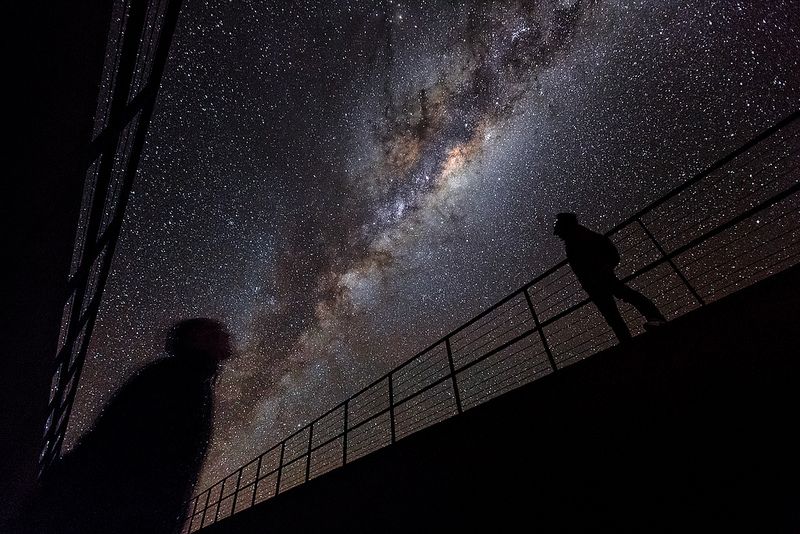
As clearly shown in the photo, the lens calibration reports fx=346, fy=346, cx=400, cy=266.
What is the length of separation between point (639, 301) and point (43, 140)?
5283mm

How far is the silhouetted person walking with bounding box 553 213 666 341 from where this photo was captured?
3754mm

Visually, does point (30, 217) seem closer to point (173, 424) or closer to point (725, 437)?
point (725, 437)

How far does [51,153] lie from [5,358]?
3517 mm

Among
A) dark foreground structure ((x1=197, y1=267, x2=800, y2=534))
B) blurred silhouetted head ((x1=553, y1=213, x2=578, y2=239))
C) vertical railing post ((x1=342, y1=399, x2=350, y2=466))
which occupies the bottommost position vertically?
dark foreground structure ((x1=197, y1=267, x2=800, y2=534))

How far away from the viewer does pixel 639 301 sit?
3.77 m

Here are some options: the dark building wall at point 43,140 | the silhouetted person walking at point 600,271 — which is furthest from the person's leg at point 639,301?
the dark building wall at point 43,140

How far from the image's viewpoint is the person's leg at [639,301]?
3.71 metres

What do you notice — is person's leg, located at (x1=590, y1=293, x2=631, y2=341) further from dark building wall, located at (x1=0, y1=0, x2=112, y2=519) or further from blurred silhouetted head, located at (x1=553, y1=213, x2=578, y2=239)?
dark building wall, located at (x1=0, y1=0, x2=112, y2=519)

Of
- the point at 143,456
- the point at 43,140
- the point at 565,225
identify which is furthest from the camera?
the point at 143,456

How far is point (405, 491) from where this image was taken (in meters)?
3.78

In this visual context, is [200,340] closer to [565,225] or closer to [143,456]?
[143,456]

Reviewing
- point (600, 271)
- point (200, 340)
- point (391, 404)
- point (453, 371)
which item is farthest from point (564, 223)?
point (200, 340)

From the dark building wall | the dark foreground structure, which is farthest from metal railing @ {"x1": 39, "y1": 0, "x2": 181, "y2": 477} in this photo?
the dark foreground structure

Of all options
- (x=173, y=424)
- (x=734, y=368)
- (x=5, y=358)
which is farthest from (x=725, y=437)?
(x=173, y=424)
